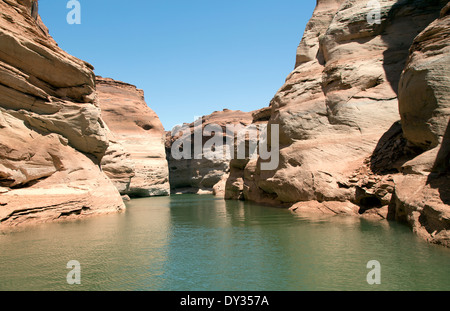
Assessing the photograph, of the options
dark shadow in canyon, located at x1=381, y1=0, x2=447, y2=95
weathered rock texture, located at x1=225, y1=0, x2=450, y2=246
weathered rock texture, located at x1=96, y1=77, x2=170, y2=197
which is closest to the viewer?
weathered rock texture, located at x1=225, y1=0, x2=450, y2=246

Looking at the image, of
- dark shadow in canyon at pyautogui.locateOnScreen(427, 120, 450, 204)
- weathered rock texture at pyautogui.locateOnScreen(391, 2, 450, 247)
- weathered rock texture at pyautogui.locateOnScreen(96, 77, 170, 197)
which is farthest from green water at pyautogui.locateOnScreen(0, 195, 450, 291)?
weathered rock texture at pyautogui.locateOnScreen(96, 77, 170, 197)

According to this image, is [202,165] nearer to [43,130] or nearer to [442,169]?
[43,130]

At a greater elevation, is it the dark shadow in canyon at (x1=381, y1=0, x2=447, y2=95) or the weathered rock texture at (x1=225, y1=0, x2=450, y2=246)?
the dark shadow in canyon at (x1=381, y1=0, x2=447, y2=95)

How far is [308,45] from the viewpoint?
73.5ft

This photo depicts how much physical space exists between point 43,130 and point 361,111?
14981 millimetres

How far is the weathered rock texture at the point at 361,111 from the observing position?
410 inches

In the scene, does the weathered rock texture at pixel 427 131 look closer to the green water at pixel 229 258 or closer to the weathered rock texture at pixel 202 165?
the green water at pixel 229 258

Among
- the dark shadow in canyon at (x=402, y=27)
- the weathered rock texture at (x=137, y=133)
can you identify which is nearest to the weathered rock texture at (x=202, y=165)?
the weathered rock texture at (x=137, y=133)

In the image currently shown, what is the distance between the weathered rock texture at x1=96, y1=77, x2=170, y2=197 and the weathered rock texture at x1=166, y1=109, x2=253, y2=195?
23.1 feet

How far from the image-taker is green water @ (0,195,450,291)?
5.23 metres

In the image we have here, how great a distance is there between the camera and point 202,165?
160 ft

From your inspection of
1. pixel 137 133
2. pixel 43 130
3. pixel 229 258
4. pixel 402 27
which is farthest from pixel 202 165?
pixel 229 258

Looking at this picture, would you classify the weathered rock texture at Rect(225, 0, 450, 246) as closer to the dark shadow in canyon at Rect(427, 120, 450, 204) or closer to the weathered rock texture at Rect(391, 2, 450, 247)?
the weathered rock texture at Rect(391, 2, 450, 247)
